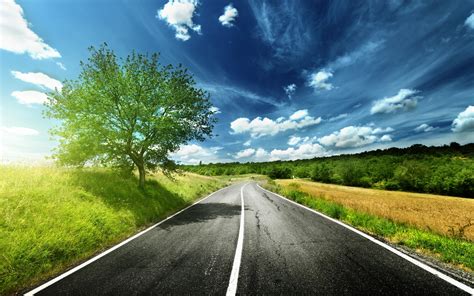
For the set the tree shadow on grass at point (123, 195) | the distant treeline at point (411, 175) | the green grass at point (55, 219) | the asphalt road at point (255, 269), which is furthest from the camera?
the distant treeline at point (411, 175)

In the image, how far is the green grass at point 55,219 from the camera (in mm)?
5316

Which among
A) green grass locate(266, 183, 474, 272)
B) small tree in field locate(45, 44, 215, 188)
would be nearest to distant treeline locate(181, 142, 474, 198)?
small tree in field locate(45, 44, 215, 188)

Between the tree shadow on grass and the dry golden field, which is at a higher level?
the tree shadow on grass

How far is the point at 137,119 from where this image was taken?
1573cm

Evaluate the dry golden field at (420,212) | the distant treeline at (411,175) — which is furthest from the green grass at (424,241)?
the distant treeline at (411,175)

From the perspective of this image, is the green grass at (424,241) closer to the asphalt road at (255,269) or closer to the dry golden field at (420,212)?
the asphalt road at (255,269)

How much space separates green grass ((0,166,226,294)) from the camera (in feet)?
17.4

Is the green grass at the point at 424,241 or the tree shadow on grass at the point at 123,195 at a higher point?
the tree shadow on grass at the point at 123,195

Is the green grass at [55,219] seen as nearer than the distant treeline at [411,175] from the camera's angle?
Yes

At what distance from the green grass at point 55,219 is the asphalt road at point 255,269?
0.99 m

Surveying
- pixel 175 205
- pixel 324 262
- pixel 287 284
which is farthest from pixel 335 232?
pixel 175 205

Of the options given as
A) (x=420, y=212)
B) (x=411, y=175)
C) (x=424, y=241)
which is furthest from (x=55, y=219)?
(x=411, y=175)

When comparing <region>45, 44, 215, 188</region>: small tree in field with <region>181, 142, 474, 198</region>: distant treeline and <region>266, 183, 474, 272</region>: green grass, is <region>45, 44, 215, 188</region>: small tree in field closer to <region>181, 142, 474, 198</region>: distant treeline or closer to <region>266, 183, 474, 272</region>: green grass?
<region>266, 183, 474, 272</region>: green grass

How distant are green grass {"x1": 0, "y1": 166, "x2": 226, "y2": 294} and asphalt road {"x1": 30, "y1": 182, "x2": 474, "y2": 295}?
0.99 meters
